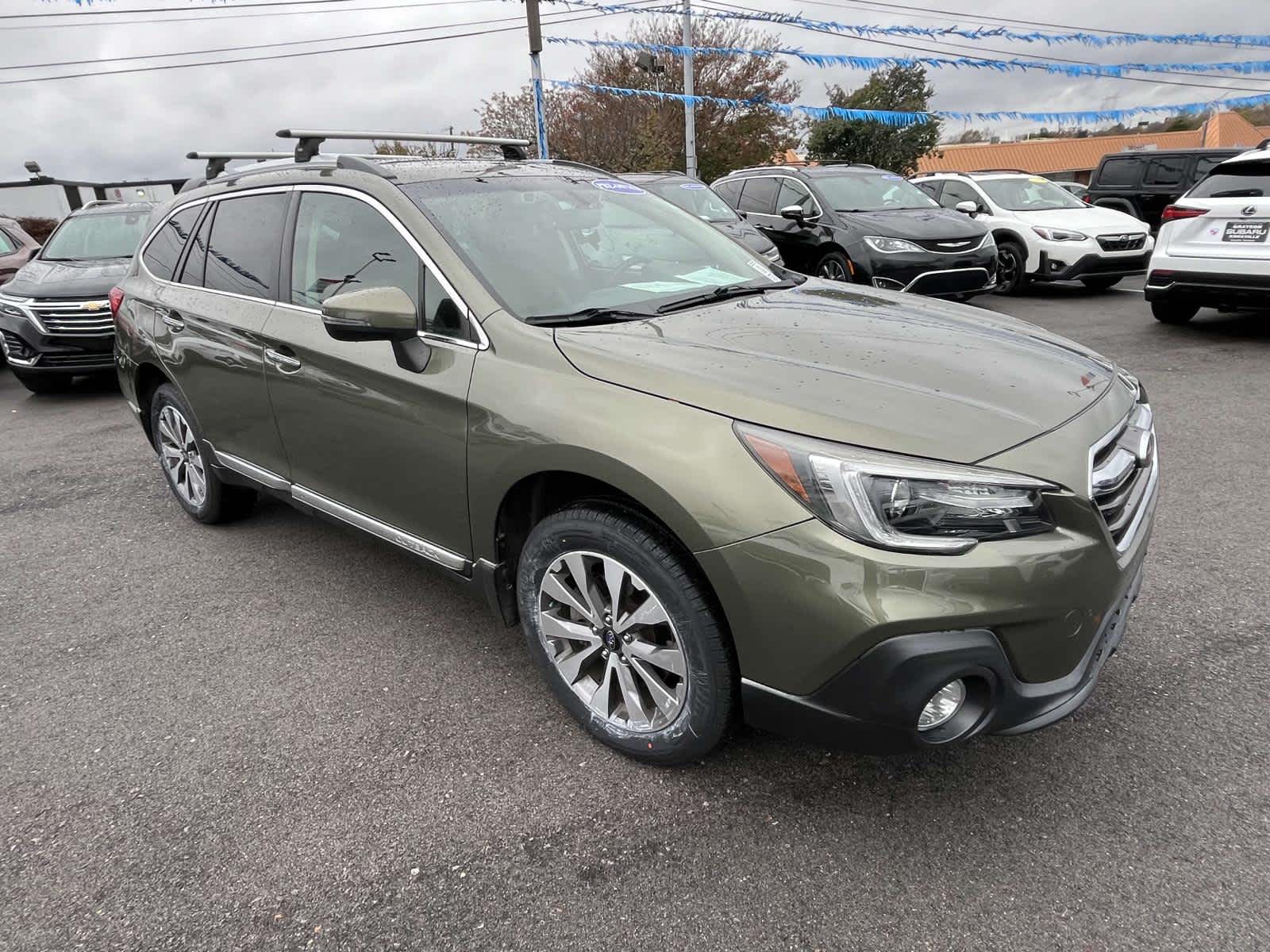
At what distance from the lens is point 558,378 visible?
2.38 metres

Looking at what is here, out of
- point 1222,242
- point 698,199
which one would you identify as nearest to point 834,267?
point 698,199

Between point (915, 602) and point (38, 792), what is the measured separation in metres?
2.58

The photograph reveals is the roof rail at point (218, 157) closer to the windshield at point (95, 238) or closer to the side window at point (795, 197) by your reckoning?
the windshield at point (95, 238)

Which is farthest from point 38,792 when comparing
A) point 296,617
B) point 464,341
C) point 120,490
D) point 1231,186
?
point 1231,186

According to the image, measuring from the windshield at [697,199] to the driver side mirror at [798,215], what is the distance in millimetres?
601

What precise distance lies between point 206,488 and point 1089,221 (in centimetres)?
1102

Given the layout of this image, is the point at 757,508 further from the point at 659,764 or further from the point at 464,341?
the point at 464,341

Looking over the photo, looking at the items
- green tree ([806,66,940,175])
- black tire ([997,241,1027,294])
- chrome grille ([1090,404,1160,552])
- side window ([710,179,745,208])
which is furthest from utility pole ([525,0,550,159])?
green tree ([806,66,940,175])

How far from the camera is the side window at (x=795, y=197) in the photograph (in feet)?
33.1

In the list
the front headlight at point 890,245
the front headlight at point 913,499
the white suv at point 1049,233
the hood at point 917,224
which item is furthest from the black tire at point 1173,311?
the front headlight at point 913,499

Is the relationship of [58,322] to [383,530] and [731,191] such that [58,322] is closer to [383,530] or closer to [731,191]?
[383,530]

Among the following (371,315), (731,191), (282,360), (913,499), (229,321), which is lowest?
(913,499)

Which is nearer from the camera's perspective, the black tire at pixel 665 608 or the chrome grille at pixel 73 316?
the black tire at pixel 665 608

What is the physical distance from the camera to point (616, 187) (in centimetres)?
362
